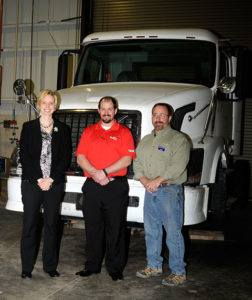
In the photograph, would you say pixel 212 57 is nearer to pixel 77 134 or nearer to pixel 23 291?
pixel 77 134

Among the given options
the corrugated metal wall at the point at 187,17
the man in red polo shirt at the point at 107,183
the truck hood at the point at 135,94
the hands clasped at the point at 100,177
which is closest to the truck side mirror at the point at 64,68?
the truck hood at the point at 135,94

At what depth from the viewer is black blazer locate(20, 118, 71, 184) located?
4.35 metres

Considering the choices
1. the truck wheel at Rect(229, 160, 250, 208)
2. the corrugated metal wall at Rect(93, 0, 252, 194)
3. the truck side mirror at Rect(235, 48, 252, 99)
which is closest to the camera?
the truck side mirror at Rect(235, 48, 252, 99)

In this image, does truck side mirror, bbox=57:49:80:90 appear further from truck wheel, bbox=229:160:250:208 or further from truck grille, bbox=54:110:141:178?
truck wheel, bbox=229:160:250:208

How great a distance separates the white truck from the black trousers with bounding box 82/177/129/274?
0.47 meters

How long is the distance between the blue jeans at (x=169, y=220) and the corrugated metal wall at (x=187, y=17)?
22.8ft

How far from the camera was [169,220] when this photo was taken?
4.33m

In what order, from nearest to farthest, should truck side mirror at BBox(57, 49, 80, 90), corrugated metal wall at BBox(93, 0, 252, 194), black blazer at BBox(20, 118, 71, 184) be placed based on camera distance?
1. black blazer at BBox(20, 118, 71, 184)
2. truck side mirror at BBox(57, 49, 80, 90)
3. corrugated metal wall at BBox(93, 0, 252, 194)

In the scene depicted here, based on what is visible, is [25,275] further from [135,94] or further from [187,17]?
[187,17]

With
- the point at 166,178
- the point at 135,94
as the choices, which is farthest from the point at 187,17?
the point at 166,178

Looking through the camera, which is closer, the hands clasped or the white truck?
the hands clasped

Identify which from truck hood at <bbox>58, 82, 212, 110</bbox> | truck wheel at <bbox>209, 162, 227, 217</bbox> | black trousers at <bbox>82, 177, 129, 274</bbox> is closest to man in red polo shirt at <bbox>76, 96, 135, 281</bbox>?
black trousers at <bbox>82, 177, 129, 274</bbox>

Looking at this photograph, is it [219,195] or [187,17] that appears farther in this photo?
[187,17]

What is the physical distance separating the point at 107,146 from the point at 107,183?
37 centimetres
